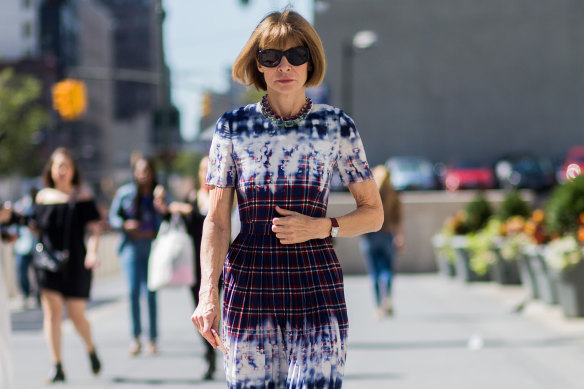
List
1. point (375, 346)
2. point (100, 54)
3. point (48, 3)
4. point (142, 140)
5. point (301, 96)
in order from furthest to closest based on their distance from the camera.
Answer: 1. point (142, 140)
2. point (100, 54)
3. point (48, 3)
4. point (375, 346)
5. point (301, 96)

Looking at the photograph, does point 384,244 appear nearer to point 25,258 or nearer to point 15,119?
point 25,258

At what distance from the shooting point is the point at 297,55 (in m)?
3.13

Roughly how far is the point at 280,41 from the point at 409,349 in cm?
638

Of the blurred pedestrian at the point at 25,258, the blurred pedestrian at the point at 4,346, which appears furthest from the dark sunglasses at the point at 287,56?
the blurred pedestrian at the point at 25,258

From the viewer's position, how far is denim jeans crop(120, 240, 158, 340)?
8.94m

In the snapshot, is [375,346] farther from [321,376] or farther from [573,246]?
[321,376]

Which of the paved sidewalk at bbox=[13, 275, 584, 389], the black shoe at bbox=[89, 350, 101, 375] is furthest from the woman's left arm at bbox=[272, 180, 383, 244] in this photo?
the black shoe at bbox=[89, 350, 101, 375]

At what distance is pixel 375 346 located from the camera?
364 inches

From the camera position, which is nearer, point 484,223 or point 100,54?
point 484,223

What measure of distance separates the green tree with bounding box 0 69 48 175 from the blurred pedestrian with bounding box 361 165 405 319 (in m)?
39.4

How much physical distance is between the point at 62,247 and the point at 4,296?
2363 mm

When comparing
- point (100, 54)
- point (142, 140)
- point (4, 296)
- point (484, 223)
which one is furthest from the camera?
point (142, 140)

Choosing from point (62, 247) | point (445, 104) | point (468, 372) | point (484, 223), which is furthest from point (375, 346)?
point (445, 104)

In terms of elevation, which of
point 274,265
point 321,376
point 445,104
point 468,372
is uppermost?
point 445,104
